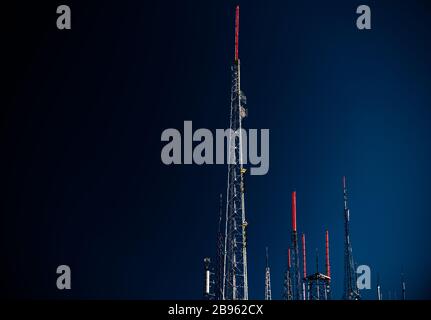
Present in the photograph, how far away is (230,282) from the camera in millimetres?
45250

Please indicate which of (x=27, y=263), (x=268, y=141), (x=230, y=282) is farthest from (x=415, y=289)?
(x=230, y=282)

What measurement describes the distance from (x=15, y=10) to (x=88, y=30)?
16290 mm

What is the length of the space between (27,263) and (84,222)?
14.1 m

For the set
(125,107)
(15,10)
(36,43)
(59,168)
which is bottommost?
(59,168)

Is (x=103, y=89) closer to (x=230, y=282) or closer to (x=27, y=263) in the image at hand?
(x=27, y=263)

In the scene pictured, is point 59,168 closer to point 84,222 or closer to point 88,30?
point 84,222

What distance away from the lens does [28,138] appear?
375 feet

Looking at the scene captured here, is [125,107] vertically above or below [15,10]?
below
